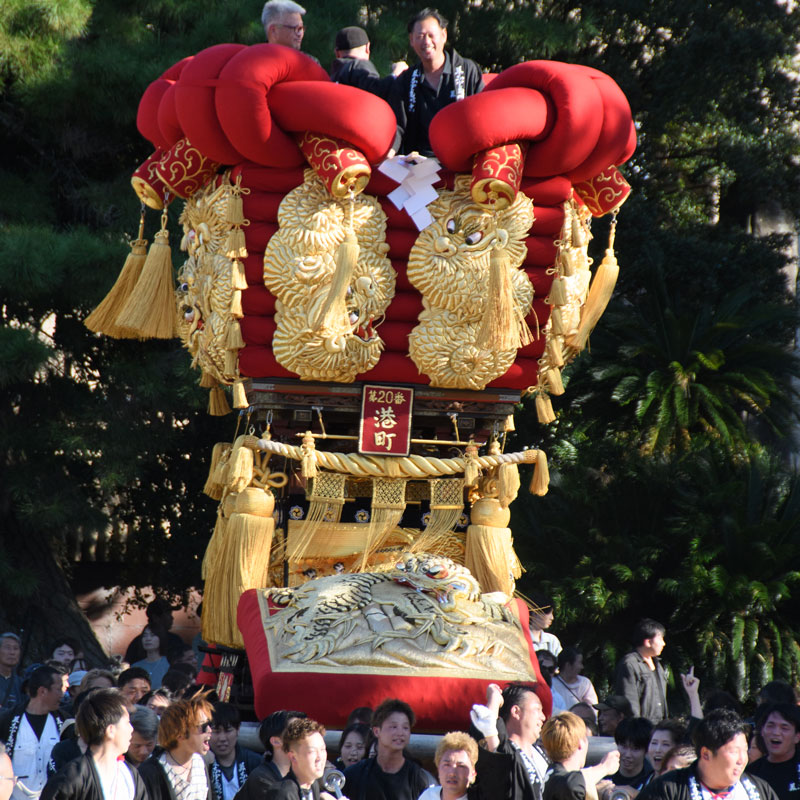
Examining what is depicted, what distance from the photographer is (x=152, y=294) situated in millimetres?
8508

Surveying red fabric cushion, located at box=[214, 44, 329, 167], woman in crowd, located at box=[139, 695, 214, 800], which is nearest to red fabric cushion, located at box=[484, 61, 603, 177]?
red fabric cushion, located at box=[214, 44, 329, 167]

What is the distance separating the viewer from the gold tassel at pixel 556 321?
8195 mm

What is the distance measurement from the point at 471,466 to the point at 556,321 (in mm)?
975

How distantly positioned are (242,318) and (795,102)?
7.46 meters

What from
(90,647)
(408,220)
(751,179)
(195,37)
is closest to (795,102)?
(751,179)

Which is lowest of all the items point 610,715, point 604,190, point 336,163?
point 610,715

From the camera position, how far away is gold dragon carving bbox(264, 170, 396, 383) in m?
7.76

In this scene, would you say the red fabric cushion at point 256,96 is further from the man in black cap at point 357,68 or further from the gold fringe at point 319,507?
the gold fringe at point 319,507

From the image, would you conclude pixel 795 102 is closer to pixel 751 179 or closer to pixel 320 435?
pixel 751 179

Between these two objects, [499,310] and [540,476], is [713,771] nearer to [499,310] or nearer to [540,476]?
[499,310]

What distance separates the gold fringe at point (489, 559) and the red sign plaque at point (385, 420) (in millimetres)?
660

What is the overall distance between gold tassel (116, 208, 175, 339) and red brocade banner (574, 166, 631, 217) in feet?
8.20

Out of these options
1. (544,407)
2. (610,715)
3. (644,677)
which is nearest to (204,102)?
(544,407)

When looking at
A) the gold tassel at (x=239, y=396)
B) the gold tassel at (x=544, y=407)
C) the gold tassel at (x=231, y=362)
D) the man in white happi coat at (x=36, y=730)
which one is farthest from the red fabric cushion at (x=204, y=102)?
the man in white happi coat at (x=36, y=730)
